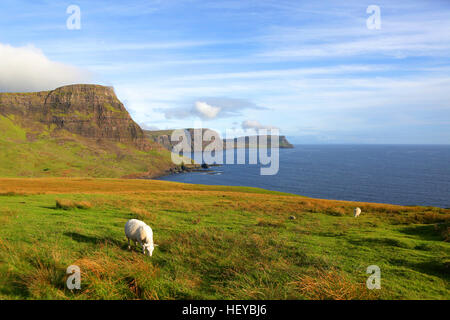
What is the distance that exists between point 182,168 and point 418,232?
176m

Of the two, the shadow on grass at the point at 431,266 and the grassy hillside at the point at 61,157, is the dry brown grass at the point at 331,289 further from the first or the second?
the grassy hillside at the point at 61,157

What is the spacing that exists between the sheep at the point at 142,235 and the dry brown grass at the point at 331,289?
584 centimetres

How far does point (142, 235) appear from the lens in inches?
394

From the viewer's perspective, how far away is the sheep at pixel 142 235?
9.70 metres

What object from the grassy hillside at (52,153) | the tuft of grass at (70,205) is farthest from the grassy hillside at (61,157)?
the tuft of grass at (70,205)

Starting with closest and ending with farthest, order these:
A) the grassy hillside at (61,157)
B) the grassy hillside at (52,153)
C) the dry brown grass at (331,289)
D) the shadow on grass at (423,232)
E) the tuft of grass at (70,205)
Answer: the dry brown grass at (331,289)
the shadow on grass at (423,232)
the tuft of grass at (70,205)
the grassy hillside at (61,157)
the grassy hillside at (52,153)

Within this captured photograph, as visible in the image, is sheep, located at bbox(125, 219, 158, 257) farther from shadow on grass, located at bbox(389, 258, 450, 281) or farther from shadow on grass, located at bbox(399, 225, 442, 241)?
shadow on grass, located at bbox(399, 225, 442, 241)

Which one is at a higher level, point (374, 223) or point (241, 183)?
point (374, 223)

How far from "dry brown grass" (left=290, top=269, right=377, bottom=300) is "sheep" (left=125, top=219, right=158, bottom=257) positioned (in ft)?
19.2

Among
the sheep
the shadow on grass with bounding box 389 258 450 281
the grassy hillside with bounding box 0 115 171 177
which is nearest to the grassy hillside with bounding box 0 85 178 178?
the grassy hillside with bounding box 0 115 171 177

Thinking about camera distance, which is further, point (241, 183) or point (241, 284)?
point (241, 183)
